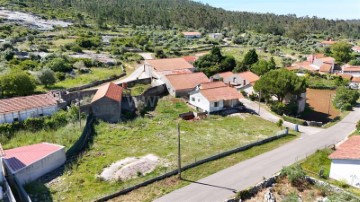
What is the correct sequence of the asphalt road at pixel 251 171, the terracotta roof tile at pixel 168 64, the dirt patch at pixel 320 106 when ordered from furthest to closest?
the terracotta roof tile at pixel 168 64, the dirt patch at pixel 320 106, the asphalt road at pixel 251 171

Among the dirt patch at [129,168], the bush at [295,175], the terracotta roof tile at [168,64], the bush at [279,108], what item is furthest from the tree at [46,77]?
the bush at [295,175]

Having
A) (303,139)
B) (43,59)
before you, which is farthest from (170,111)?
(43,59)

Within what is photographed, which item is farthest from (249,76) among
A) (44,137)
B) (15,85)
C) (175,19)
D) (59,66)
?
(175,19)

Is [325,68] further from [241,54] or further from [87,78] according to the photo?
[87,78]

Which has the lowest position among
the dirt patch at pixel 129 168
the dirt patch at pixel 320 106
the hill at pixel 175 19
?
the dirt patch at pixel 129 168

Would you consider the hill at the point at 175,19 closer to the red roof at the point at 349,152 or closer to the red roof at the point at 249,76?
the red roof at the point at 249,76

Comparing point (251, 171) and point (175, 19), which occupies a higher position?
point (175, 19)

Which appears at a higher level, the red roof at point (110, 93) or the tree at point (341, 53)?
the tree at point (341, 53)

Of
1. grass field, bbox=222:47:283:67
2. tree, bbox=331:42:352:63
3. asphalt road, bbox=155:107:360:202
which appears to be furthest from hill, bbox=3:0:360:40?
asphalt road, bbox=155:107:360:202
